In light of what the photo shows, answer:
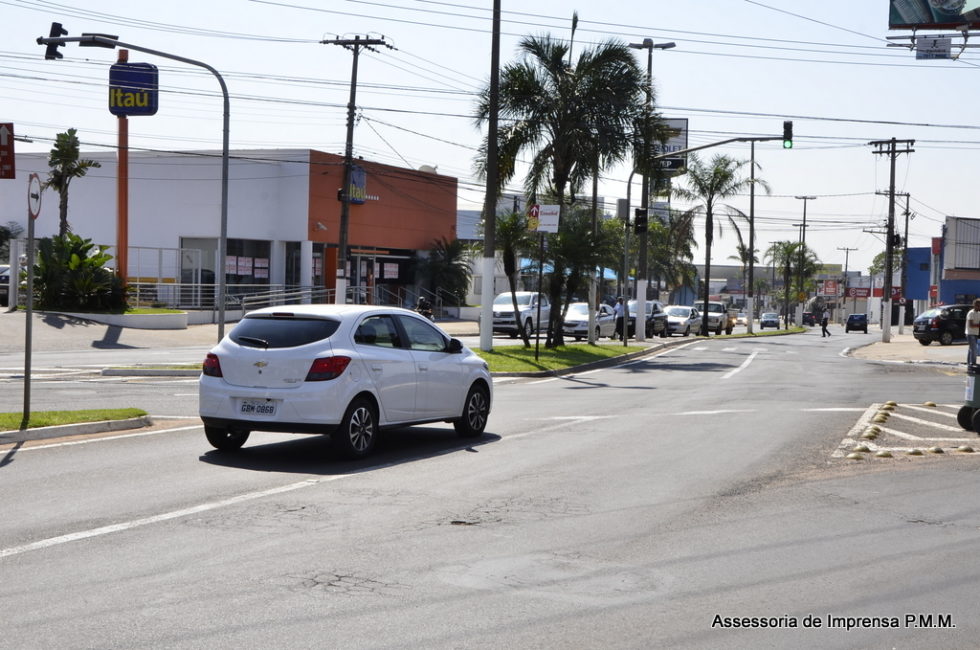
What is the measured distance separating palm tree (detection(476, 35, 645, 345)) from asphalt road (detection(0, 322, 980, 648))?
2119cm

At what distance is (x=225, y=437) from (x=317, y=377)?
160 cm

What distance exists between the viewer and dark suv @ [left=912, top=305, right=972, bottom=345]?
45.7 meters

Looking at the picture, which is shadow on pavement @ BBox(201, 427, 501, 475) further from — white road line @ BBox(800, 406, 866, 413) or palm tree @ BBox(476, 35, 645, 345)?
palm tree @ BBox(476, 35, 645, 345)

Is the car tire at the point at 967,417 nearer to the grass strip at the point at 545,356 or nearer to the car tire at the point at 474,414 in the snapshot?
the car tire at the point at 474,414

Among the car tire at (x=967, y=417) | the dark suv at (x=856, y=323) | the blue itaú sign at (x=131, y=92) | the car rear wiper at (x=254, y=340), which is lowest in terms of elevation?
the dark suv at (x=856, y=323)

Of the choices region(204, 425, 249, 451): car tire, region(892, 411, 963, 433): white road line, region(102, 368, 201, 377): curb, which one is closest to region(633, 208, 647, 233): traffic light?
region(102, 368, 201, 377): curb

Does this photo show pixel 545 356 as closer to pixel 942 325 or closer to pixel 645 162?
pixel 645 162

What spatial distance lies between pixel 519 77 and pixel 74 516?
90.3 feet

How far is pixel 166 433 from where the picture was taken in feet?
43.7

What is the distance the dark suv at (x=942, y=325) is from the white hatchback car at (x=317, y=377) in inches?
1516

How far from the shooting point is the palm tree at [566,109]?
111ft

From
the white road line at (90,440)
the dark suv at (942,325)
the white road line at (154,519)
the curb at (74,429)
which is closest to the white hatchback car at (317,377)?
the white road line at (154,519)

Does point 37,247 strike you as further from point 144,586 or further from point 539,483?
point 144,586

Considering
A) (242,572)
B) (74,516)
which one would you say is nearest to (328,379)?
(74,516)
